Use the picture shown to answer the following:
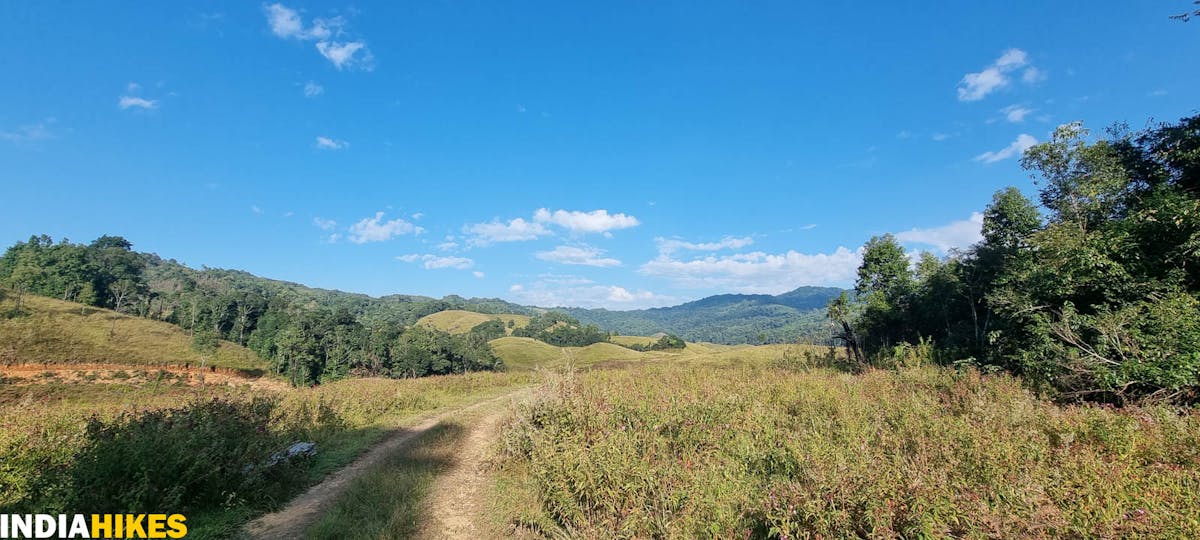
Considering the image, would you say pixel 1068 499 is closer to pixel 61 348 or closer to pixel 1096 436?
pixel 1096 436

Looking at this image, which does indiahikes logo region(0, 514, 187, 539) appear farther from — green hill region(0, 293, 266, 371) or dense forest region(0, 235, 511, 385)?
green hill region(0, 293, 266, 371)

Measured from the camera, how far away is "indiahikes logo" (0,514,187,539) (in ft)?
19.4

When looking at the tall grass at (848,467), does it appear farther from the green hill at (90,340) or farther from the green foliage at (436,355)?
the green hill at (90,340)

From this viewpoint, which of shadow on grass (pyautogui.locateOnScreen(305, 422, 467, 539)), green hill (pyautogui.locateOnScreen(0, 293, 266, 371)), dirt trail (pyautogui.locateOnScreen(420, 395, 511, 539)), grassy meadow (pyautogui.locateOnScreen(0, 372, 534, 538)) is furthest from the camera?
green hill (pyautogui.locateOnScreen(0, 293, 266, 371))

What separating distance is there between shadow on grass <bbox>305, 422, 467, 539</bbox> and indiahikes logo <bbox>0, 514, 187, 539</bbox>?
196 centimetres

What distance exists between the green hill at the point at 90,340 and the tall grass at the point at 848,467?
300 feet

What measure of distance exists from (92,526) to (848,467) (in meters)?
9.73

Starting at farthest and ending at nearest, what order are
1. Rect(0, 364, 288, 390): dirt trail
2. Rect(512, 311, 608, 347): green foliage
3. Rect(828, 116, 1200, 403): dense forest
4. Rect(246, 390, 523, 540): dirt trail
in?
1. Rect(512, 311, 608, 347): green foliage
2. Rect(0, 364, 288, 390): dirt trail
3. Rect(828, 116, 1200, 403): dense forest
4. Rect(246, 390, 523, 540): dirt trail

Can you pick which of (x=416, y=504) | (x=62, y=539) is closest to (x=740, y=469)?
(x=416, y=504)

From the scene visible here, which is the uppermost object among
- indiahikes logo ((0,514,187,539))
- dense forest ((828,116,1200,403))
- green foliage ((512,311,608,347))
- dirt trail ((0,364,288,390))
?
dense forest ((828,116,1200,403))

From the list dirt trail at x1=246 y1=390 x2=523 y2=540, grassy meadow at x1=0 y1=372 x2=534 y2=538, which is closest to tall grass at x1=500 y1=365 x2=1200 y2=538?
dirt trail at x1=246 y1=390 x2=523 y2=540

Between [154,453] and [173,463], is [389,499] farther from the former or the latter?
[154,453]

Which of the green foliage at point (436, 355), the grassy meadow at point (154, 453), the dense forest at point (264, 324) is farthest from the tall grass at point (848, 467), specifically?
the dense forest at point (264, 324)

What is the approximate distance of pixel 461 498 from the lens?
891 centimetres
